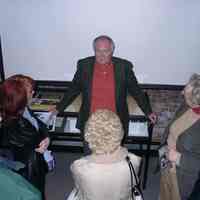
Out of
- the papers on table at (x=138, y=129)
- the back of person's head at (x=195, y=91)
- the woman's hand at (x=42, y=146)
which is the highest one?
the back of person's head at (x=195, y=91)

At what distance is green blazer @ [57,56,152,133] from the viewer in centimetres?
309

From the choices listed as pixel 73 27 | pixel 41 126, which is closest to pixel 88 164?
pixel 41 126

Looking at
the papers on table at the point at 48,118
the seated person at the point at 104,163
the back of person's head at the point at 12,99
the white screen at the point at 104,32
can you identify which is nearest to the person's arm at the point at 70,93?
the papers on table at the point at 48,118

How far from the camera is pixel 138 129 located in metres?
3.46

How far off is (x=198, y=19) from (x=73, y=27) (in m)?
1.19

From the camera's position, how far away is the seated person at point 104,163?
1985 millimetres

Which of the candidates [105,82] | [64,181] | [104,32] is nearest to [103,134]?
[105,82]

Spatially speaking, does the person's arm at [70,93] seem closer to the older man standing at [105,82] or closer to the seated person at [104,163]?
the older man standing at [105,82]

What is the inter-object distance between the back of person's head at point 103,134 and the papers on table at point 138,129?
1.40 metres

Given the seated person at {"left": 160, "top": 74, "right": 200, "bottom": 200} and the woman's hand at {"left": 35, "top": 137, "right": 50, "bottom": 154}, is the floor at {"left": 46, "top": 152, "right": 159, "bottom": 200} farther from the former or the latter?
the woman's hand at {"left": 35, "top": 137, "right": 50, "bottom": 154}

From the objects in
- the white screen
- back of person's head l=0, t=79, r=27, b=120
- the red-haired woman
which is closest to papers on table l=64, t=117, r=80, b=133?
the white screen

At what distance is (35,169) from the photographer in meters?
2.41

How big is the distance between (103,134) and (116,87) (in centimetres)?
115

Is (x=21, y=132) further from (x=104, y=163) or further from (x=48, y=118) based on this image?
(x=48, y=118)
